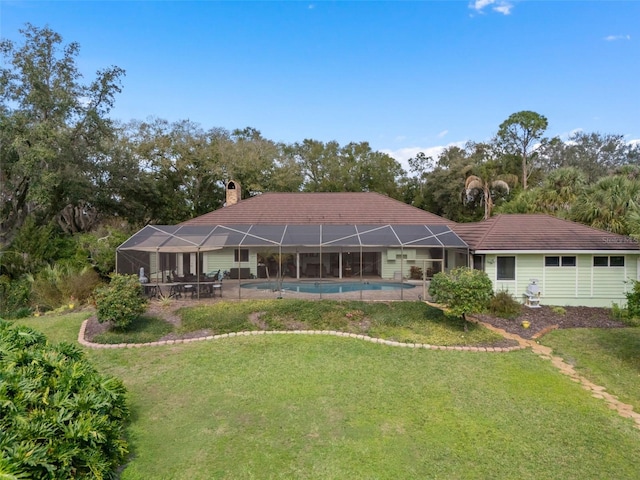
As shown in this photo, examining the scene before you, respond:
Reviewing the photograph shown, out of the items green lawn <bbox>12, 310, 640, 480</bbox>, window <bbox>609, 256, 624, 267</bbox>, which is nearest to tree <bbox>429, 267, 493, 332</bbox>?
green lawn <bbox>12, 310, 640, 480</bbox>

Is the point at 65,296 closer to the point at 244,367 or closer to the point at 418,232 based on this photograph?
the point at 244,367

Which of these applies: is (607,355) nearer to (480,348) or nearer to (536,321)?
(536,321)

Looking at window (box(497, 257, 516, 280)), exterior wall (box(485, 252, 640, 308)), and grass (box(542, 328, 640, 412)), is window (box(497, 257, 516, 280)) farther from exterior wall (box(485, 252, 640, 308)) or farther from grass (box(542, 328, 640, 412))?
grass (box(542, 328, 640, 412))

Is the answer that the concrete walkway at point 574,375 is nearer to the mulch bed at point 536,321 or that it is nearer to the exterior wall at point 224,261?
the mulch bed at point 536,321

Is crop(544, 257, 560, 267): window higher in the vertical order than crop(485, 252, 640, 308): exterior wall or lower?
higher

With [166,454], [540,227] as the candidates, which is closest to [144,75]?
[166,454]

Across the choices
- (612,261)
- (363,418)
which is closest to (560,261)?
(612,261)
